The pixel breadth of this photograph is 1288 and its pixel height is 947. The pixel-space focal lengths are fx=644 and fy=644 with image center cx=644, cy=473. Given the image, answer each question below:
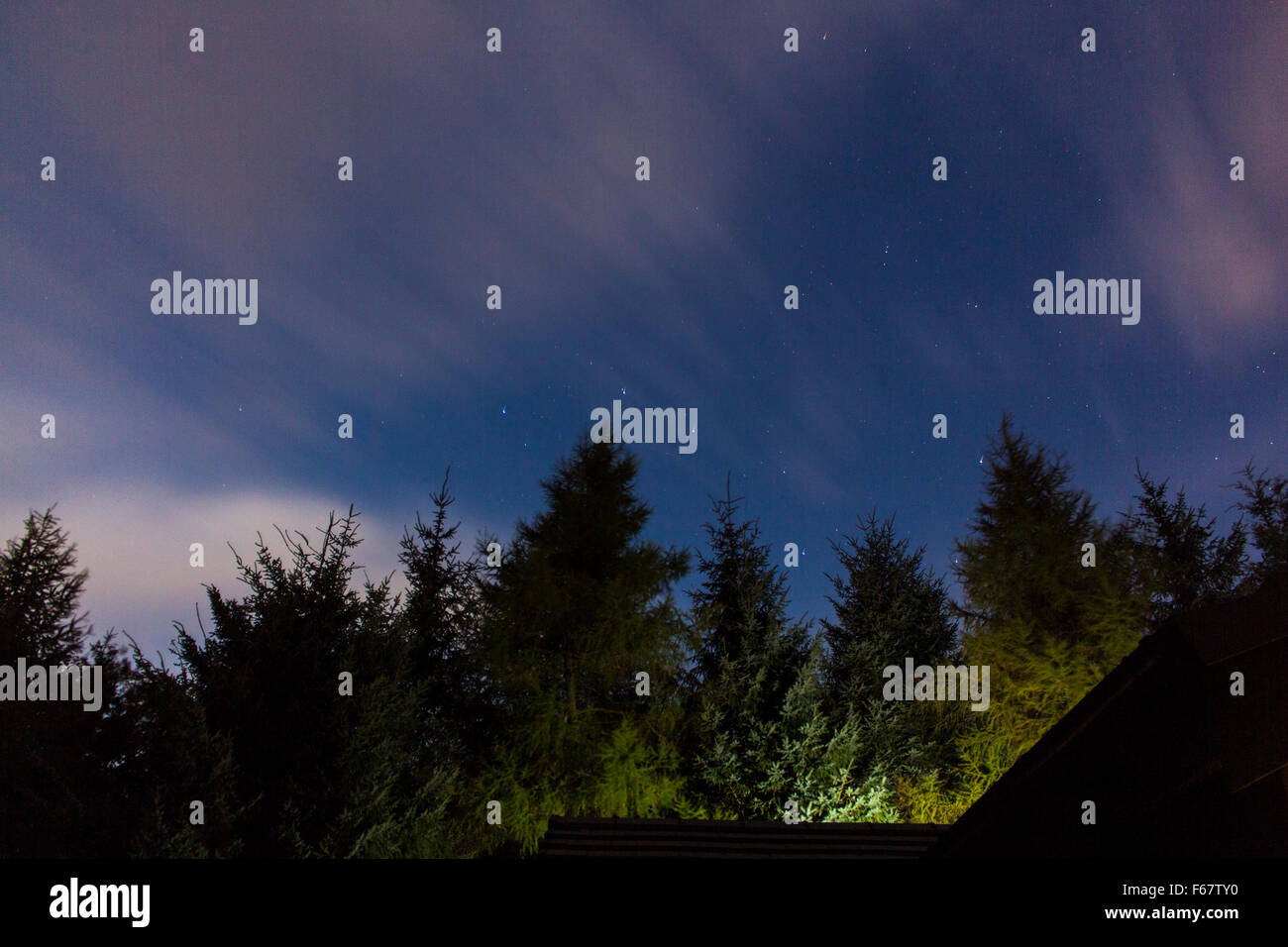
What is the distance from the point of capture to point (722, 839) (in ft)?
27.4

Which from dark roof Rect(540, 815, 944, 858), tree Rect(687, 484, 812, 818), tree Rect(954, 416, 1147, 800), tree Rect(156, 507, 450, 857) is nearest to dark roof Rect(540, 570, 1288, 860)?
dark roof Rect(540, 815, 944, 858)

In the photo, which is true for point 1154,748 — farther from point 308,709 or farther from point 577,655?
point 577,655

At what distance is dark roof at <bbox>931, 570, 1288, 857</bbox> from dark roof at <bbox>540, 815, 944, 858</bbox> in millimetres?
5283

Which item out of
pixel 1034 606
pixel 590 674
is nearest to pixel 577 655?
pixel 590 674

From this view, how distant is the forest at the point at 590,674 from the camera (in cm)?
1009

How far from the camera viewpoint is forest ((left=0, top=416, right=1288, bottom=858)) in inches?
397

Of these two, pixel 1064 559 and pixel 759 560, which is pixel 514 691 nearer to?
pixel 759 560

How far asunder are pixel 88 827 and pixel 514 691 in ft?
33.8

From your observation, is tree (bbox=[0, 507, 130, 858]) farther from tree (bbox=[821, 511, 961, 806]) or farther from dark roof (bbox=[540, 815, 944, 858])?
tree (bbox=[821, 511, 961, 806])

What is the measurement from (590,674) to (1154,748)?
16.5 m

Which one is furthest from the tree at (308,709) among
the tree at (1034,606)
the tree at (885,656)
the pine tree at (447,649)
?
the tree at (1034,606)
